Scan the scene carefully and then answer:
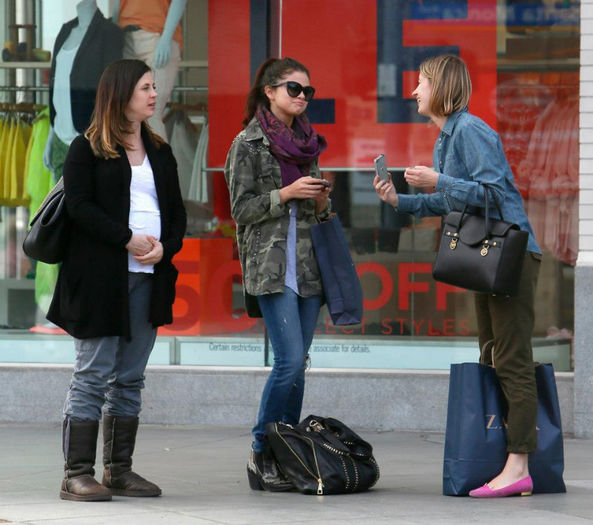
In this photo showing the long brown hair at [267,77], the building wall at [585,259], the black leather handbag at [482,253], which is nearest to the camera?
the black leather handbag at [482,253]

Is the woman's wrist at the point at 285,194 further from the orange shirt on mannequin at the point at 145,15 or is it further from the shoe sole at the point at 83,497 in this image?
the orange shirt on mannequin at the point at 145,15

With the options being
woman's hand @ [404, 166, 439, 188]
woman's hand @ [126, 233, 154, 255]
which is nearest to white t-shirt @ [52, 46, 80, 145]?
woman's hand @ [126, 233, 154, 255]


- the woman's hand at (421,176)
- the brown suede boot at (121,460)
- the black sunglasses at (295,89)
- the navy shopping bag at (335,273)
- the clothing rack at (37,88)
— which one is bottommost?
the brown suede boot at (121,460)

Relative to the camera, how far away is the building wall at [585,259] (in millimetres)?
8430

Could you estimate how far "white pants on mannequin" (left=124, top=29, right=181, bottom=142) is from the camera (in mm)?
9344

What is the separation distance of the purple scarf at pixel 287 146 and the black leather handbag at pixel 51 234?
3.43ft

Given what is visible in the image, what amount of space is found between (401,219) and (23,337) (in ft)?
9.28

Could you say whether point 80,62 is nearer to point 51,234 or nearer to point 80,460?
point 51,234

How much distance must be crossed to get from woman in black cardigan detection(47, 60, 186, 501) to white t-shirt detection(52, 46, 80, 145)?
3.33m

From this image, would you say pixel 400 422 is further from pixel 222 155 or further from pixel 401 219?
pixel 222 155

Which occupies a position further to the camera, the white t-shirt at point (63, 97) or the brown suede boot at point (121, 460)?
the white t-shirt at point (63, 97)

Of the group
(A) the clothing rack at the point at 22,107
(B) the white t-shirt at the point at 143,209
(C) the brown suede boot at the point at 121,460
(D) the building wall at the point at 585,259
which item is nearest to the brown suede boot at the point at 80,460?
(C) the brown suede boot at the point at 121,460

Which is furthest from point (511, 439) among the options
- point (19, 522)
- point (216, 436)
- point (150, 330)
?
point (216, 436)

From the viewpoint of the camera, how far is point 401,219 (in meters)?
9.08
